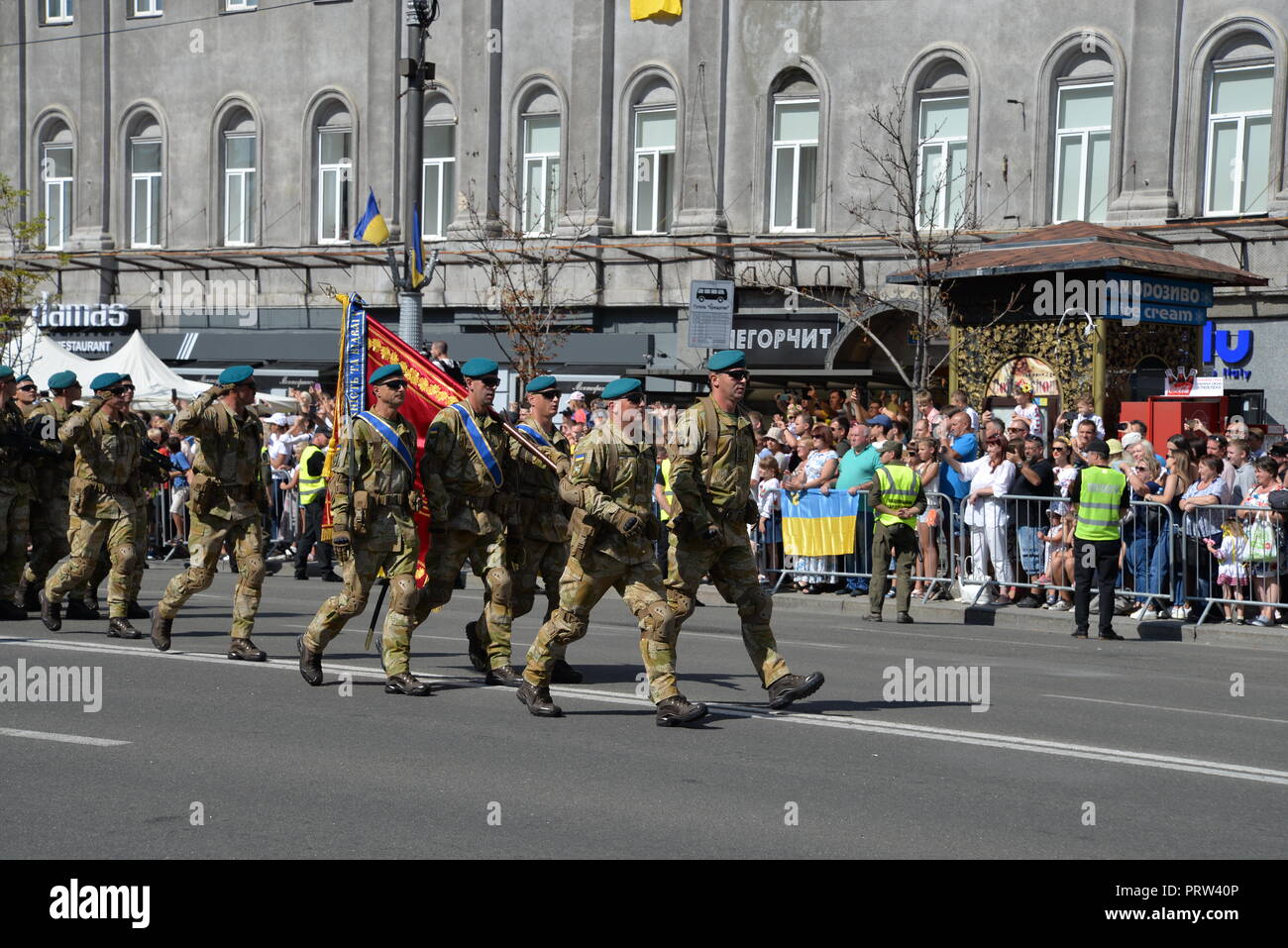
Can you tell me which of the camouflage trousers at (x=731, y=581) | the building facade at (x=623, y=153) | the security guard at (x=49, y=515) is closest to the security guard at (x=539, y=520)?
the camouflage trousers at (x=731, y=581)

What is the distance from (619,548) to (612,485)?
34 centimetres

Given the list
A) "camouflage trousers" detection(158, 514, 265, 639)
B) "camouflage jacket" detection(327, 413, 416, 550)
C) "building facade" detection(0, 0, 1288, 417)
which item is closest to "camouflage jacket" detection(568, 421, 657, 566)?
"camouflage jacket" detection(327, 413, 416, 550)

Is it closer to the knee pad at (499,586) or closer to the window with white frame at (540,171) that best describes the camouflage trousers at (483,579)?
the knee pad at (499,586)

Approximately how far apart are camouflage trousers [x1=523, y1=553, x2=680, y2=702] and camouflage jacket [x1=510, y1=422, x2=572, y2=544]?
1.59m

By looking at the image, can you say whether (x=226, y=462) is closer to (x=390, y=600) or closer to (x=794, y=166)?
(x=390, y=600)

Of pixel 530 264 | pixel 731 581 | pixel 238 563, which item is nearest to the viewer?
pixel 731 581

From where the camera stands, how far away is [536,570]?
1128 cm

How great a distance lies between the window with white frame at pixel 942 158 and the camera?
2838 centimetres

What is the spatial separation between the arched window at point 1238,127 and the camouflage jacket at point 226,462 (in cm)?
1836

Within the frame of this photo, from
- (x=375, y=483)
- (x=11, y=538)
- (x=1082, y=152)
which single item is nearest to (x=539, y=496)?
(x=375, y=483)

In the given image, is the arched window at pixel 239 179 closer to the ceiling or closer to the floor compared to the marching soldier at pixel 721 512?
closer to the ceiling

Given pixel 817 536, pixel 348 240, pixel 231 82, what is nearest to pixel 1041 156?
pixel 817 536

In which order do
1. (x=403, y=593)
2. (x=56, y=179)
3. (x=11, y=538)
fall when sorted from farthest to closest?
(x=56, y=179), (x=11, y=538), (x=403, y=593)

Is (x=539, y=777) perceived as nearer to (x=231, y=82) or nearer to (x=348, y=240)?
(x=348, y=240)
